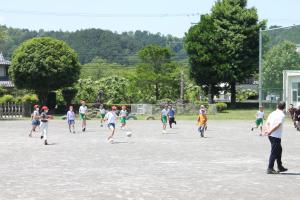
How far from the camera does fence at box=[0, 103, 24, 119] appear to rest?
2334 inches

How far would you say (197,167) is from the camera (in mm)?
15750

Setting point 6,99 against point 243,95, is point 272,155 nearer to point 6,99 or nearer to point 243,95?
point 6,99

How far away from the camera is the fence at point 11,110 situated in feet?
194

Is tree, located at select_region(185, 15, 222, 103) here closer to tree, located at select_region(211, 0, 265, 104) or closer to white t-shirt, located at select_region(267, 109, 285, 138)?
tree, located at select_region(211, 0, 265, 104)

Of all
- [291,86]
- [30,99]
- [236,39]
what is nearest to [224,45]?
[236,39]

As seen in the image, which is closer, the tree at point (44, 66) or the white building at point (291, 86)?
the white building at point (291, 86)

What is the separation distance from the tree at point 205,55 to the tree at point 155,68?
2489 mm

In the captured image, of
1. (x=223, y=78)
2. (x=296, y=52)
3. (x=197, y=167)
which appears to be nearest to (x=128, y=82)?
(x=223, y=78)

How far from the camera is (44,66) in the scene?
194 feet

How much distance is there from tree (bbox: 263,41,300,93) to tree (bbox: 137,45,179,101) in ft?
38.6

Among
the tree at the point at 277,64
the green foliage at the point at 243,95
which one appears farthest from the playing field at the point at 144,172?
the green foliage at the point at 243,95

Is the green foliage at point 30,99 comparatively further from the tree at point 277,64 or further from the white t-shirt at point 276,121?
the white t-shirt at point 276,121

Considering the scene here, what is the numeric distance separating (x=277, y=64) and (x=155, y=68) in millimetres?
14130

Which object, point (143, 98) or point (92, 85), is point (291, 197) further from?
point (92, 85)
